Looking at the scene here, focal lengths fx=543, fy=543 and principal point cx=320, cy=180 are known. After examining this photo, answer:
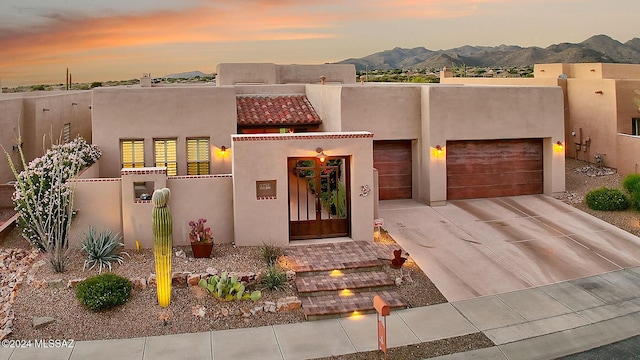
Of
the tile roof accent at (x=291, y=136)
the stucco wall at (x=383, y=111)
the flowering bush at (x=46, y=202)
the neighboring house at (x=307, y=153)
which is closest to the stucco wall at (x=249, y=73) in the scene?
the neighboring house at (x=307, y=153)

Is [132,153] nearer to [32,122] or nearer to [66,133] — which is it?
[32,122]

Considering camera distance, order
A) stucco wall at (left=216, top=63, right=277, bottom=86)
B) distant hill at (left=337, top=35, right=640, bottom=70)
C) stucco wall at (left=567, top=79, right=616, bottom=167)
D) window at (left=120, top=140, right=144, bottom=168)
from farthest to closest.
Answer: distant hill at (left=337, top=35, right=640, bottom=70)
stucco wall at (left=216, top=63, right=277, bottom=86)
stucco wall at (left=567, top=79, right=616, bottom=167)
window at (left=120, top=140, right=144, bottom=168)

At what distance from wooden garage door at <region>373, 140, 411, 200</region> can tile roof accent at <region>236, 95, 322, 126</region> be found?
2.92m

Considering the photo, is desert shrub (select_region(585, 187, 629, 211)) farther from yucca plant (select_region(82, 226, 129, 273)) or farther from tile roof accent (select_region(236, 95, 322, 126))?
yucca plant (select_region(82, 226, 129, 273))

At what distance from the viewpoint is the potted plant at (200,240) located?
48.0ft

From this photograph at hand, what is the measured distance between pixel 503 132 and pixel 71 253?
16.0m

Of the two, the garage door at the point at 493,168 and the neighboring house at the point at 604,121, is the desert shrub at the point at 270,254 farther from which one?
the neighboring house at the point at 604,121

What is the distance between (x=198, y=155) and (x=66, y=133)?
10.4m

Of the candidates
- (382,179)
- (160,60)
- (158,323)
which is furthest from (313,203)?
(160,60)

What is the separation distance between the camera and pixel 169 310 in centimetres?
1220

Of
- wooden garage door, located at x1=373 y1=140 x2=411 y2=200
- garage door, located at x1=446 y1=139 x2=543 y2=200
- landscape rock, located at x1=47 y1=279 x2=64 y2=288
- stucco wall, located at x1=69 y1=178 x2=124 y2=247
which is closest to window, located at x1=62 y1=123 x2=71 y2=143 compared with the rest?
stucco wall, located at x1=69 y1=178 x2=124 y2=247

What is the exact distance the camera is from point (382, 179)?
70.2 ft

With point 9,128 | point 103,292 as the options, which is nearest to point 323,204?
point 103,292

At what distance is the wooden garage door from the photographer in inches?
842
